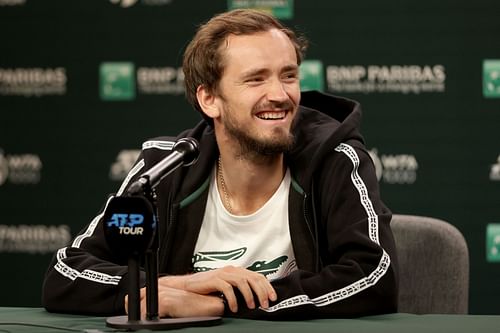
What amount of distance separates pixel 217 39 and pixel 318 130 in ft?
1.34

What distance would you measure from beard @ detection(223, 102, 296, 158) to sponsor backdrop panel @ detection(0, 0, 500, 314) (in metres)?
1.72

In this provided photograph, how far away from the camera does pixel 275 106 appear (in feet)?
8.91

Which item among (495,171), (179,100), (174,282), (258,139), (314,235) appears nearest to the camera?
(174,282)

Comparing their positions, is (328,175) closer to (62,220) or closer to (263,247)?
(263,247)

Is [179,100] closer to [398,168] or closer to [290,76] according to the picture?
[398,168]

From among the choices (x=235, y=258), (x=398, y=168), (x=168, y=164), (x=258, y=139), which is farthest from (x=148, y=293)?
(x=398, y=168)

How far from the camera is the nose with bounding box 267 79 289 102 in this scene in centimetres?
268

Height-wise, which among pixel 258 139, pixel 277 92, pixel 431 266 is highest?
pixel 277 92

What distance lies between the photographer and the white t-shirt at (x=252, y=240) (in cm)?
273

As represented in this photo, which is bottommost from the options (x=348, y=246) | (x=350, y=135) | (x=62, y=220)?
(x=62, y=220)

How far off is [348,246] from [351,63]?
2158mm

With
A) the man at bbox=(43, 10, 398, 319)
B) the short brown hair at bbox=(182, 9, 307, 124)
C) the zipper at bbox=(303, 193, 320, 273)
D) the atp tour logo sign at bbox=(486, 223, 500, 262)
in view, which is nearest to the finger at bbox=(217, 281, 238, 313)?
the man at bbox=(43, 10, 398, 319)

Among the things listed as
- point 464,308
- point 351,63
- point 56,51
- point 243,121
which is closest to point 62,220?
point 56,51

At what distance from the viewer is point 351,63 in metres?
4.51
